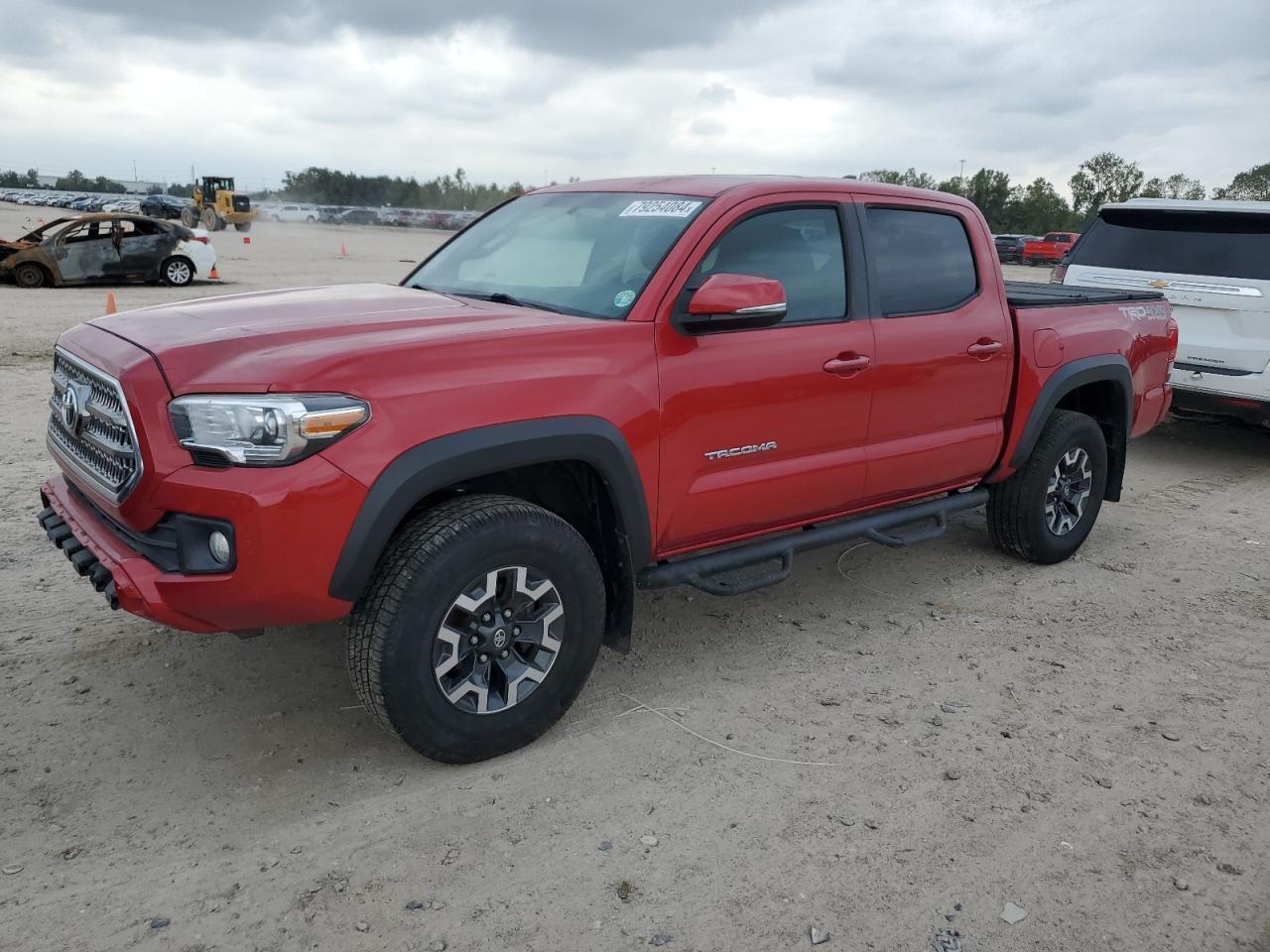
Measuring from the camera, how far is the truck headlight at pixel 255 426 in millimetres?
2883

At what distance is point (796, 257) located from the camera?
165 inches

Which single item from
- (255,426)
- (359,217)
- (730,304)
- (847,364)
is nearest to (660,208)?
(730,304)

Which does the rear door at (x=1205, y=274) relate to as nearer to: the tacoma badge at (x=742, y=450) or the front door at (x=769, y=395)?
the front door at (x=769, y=395)

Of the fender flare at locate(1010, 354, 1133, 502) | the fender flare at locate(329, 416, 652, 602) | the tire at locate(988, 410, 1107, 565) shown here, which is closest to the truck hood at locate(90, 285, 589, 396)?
the fender flare at locate(329, 416, 652, 602)

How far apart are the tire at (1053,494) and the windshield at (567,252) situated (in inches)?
97.0

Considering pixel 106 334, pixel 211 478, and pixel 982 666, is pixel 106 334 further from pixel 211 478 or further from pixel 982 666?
pixel 982 666

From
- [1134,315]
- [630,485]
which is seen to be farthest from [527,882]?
[1134,315]

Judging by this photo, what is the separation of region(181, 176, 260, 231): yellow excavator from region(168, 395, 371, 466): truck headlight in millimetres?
44739

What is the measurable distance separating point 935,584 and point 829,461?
1.46 metres

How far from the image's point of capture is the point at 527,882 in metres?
2.87

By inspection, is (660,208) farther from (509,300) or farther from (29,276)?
(29,276)

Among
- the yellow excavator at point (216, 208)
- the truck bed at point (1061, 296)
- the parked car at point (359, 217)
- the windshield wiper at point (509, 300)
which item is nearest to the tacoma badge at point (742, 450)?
the windshield wiper at point (509, 300)

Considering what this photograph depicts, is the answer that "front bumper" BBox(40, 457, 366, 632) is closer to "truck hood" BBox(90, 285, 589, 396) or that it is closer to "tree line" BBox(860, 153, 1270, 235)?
"truck hood" BBox(90, 285, 589, 396)

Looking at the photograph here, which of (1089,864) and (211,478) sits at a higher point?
(211,478)
